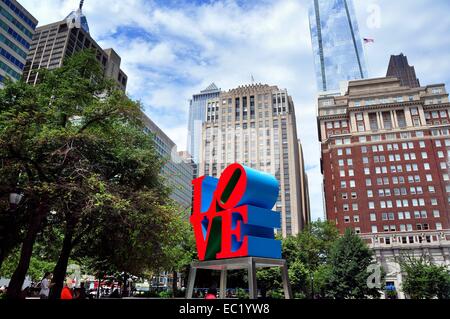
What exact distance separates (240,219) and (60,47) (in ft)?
536

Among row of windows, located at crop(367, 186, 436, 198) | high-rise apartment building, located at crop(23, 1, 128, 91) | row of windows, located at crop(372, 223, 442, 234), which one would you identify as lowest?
row of windows, located at crop(372, 223, 442, 234)

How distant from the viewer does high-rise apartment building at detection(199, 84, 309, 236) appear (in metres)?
126

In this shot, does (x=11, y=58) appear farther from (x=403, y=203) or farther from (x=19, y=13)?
(x=403, y=203)

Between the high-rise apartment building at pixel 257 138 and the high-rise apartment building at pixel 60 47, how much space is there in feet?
158

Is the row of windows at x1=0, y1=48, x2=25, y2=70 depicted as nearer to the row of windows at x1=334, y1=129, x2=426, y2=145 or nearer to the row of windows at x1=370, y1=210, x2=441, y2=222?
the row of windows at x1=334, y1=129, x2=426, y2=145

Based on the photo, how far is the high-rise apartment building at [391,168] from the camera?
260 feet

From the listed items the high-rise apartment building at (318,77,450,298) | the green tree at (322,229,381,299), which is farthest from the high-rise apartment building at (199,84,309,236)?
the green tree at (322,229,381,299)

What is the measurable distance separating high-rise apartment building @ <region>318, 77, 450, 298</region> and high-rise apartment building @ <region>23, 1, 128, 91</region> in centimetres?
9925

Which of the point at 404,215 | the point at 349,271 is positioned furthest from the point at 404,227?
the point at 349,271

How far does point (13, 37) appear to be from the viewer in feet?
264

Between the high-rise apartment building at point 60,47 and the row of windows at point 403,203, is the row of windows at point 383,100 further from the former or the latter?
the high-rise apartment building at point 60,47

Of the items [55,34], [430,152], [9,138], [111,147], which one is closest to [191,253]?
[111,147]

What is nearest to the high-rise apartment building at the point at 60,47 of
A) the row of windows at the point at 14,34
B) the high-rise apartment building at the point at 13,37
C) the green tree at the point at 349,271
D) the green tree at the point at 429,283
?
the high-rise apartment building at the point at 13,37
